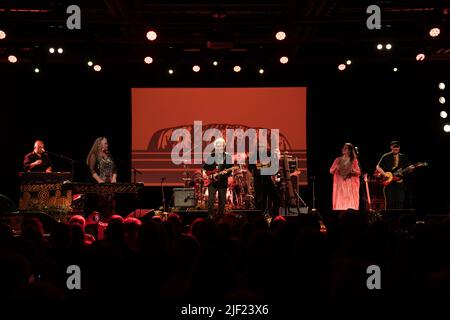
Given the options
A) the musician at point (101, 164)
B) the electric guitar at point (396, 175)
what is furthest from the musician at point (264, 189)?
the musician at point (101, 164)

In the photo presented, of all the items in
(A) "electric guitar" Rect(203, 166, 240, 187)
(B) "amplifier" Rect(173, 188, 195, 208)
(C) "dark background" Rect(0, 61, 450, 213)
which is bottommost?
(B) "amplifier" Rect(173, 188, 195, 208)

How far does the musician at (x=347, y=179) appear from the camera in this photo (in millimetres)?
13117

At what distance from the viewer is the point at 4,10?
11.9m

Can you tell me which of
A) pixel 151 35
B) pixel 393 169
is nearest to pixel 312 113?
pixel 393 169

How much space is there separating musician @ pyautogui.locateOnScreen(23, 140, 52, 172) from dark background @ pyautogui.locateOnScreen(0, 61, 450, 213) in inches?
98.6

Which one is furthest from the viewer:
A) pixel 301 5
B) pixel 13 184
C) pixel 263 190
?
pixel 13 184

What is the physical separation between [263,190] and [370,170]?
494 centimetres

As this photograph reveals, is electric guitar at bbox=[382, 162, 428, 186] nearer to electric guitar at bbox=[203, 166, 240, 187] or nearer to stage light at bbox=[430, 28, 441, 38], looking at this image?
stage light at bbox=[430, 28, 441, 38]

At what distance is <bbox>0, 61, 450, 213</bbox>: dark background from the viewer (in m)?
15.9

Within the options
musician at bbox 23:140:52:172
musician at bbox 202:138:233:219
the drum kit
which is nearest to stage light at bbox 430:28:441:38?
musician at bbox 202:138:233:219

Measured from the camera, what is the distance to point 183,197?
14.2m

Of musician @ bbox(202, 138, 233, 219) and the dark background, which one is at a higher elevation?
the dark background

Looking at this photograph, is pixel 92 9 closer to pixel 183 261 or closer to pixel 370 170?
pixel 370 170
